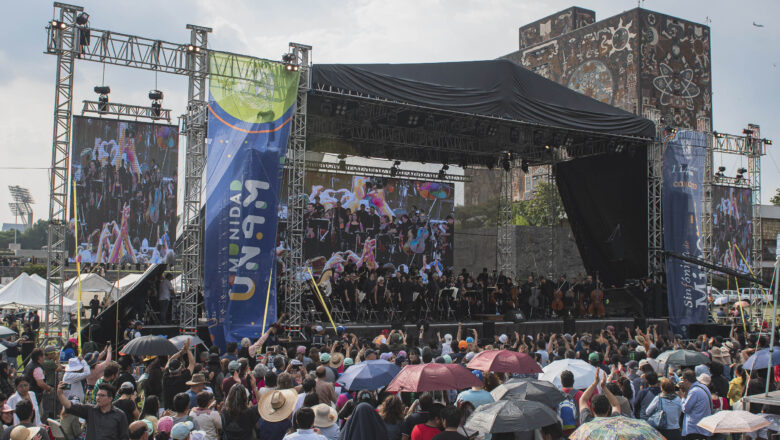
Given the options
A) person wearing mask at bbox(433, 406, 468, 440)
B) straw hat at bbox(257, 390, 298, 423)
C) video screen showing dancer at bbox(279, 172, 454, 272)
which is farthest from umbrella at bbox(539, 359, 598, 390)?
video screen showing dancer at bbox(279, 172, 454, 272)

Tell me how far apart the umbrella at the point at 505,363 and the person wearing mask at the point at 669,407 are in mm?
1197

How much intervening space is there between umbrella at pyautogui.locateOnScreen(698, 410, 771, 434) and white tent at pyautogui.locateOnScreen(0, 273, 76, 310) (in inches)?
707

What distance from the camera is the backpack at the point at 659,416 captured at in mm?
6500

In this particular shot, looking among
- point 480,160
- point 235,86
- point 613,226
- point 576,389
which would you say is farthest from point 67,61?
point 613,226

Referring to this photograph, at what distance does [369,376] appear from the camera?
644 centimetres

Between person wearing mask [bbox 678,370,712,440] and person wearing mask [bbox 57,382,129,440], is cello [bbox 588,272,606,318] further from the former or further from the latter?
person wearing mask [bbox 57,382,129,440]

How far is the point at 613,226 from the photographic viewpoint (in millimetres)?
22469

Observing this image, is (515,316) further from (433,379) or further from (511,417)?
(511,417)

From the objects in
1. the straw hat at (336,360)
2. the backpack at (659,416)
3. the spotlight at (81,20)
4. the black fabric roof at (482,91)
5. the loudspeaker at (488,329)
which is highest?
the spotlight at (81,20)

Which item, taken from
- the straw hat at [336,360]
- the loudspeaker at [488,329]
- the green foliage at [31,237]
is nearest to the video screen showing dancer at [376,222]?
the loudspeaker at [488,329]

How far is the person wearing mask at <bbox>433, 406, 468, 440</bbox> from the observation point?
185 inches

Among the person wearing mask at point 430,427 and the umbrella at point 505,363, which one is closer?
the person wearing mask at point 430,427

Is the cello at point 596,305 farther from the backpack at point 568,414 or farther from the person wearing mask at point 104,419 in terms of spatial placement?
the person wearing mask at point 104,419

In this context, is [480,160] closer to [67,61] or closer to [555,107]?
[555,107]
